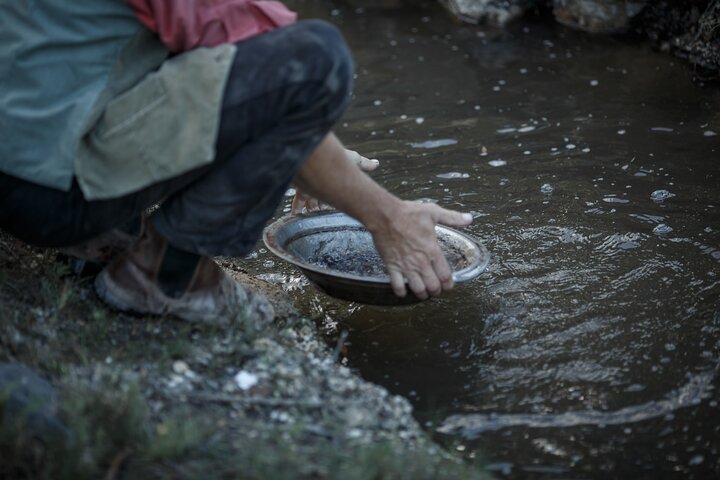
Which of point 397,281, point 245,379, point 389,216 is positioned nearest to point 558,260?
point 397,281

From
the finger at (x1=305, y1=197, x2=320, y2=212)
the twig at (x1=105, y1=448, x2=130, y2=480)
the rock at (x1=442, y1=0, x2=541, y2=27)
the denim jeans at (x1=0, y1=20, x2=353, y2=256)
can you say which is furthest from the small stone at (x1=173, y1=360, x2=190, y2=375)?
the rock at (x1=442, y1=0, x2=541, y2=27)

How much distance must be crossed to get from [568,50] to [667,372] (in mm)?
4579

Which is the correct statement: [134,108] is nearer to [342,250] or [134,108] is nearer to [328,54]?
[328,54]

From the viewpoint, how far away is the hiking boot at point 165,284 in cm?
323

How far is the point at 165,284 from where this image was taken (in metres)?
3.31

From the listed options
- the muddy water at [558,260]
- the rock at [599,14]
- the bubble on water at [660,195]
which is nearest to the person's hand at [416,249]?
the muddy water at [558,260]

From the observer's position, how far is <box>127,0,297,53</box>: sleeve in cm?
274

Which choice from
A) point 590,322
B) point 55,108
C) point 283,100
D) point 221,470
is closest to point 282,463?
point 221,470

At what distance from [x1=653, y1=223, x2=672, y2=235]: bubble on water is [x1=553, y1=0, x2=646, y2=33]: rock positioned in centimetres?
361

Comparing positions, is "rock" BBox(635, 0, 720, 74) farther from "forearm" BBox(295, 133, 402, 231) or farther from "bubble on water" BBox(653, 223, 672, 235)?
"forearm" BBox(295, 133, 402, 231)

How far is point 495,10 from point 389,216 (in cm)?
560

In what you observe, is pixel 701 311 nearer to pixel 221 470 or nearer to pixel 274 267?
pixel 274 267

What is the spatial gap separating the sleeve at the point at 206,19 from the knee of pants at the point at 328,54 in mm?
142

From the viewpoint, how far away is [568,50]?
7.50m
